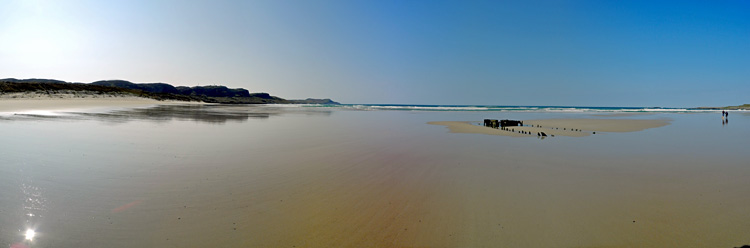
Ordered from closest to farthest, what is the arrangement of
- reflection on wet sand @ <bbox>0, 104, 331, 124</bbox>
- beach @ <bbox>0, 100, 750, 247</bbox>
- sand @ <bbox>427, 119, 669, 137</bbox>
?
beach @ <bbox>0, 100, 750, 247</bbox>
sand @ <bbox>427, 119, 669, 137</bbox>
reflection on wet sand @ <bbox>0, 104, 331, 124</bbox>

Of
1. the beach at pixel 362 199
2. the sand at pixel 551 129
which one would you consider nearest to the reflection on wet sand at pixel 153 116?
the beach at pixel 362 199

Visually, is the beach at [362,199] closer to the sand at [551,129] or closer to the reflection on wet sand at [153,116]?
the sand at [551,129]

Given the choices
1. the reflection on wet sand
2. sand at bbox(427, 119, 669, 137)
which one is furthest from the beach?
the reflection on wet sand

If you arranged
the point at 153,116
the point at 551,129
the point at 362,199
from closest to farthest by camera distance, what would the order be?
1. the point at 362,199
2. the point at 551,129
3. the point at 153,116

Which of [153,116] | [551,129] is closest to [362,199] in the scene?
[551,129]

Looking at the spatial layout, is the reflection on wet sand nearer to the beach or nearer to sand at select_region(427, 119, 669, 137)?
the beach

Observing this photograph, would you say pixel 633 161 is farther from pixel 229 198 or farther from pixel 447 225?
pixel 229 198

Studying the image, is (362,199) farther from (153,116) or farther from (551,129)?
(153,116)

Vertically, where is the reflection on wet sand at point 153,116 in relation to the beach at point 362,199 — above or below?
above

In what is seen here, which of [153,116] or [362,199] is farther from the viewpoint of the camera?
[153,116]

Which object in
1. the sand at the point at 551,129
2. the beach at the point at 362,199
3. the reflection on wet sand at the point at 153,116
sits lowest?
the beach at the point at 362,199

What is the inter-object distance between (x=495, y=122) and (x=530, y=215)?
1639 centimetres

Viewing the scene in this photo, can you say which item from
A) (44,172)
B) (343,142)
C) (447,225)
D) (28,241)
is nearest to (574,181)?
(447,225)

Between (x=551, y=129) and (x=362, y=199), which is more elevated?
(x=551, y=129)
